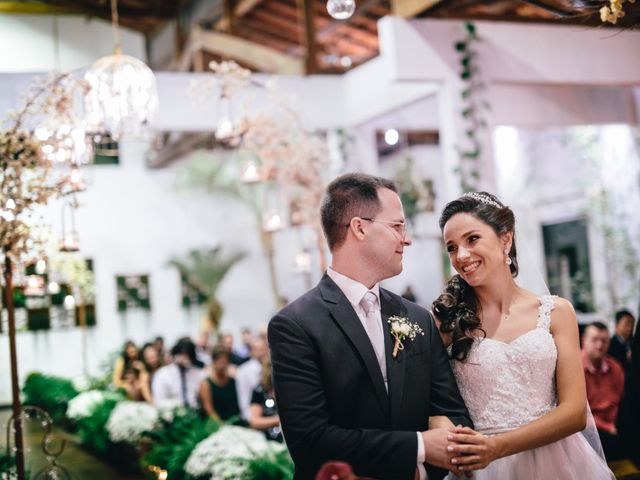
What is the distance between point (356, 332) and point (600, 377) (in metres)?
3.84

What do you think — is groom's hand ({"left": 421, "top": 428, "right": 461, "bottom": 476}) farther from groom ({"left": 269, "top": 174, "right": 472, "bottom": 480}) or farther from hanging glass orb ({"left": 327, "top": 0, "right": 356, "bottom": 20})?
hanging glass orb ({"left": 327, "top": 0, "right": 356, "bottom": 20})

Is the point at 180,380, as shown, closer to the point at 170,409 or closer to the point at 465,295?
the point at 170,409

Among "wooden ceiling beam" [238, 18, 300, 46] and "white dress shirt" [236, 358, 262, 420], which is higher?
"wooden ceiling beam" [238, 18, 300, 46]

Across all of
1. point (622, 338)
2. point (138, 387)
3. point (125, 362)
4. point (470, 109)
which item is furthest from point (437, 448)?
point (125, 362)

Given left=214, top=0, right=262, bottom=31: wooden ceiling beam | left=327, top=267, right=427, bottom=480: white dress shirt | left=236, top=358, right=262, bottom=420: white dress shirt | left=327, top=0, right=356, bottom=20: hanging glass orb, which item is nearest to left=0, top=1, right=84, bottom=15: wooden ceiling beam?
left=214, top=0, right=262, bottom=31: wooden ceiling beam

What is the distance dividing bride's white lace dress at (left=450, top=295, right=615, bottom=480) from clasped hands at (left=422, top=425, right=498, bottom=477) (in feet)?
1.32

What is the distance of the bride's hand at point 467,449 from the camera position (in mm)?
2465

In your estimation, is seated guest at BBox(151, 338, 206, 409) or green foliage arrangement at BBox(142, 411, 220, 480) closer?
green foliage arrangement at BBox(142, 411, 220, 480)

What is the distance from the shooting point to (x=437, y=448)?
2441 millimetres

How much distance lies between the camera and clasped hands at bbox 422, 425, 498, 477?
96.3 inches

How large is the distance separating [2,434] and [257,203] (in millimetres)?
10593

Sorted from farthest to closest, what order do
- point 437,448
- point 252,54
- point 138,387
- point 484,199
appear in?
point 252,54
point 138,387
point 484,199
point 437,448

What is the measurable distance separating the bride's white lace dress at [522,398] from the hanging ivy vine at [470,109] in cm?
526

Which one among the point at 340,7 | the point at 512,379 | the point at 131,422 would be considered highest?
the point at 340,7
